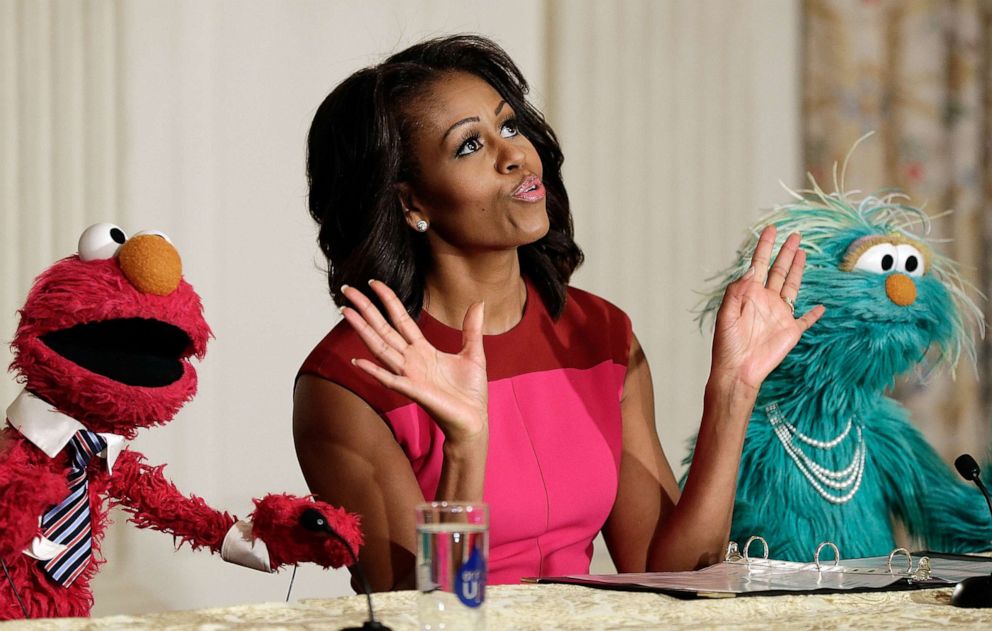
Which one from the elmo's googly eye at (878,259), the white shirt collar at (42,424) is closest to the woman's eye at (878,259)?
the elmo's googly eye at (878,259)

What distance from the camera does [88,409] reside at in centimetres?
104

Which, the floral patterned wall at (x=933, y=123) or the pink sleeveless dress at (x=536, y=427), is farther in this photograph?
the floral patterned wall at (x=933, y=123)

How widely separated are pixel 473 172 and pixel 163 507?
616mm

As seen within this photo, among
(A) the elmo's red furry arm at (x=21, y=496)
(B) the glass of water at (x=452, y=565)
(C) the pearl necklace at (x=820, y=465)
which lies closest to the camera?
(B) the glass of water at (x=452, y=565)

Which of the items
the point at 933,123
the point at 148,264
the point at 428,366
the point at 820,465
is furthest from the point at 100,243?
the point at 933,123

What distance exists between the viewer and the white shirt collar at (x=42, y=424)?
1.03 metres

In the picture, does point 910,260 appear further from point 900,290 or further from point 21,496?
point 21,496

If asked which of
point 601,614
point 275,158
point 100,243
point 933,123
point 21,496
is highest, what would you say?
point 933,123

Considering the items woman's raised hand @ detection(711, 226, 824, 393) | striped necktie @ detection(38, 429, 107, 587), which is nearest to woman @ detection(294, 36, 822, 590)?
woman's raised hand @ detection(711, 226, 824, 393)

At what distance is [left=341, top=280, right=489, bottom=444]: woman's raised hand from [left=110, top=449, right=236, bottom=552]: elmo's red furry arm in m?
0.22

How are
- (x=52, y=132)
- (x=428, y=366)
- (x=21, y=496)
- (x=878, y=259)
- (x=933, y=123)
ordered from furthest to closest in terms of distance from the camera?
(x=933, y=123) < (x=52, y=132) < (x=878, y=259) < (x=428, y=366) < (x=21, y=496)

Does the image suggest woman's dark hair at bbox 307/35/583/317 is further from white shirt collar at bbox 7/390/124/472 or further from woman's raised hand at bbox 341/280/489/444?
white shirt collar at bbox 7/390/124/472

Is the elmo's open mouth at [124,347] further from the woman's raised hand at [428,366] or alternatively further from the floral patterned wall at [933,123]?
the floral patterned wall at [933,123]

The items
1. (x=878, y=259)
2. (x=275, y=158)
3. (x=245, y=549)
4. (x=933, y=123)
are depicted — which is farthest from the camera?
(x=933, y=123)
